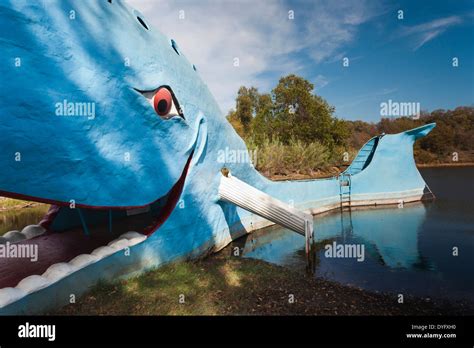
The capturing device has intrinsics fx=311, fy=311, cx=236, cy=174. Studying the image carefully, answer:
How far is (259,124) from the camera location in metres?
26.1

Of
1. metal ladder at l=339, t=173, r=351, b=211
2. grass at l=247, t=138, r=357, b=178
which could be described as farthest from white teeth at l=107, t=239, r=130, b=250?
grass at l=247, t=138, r=357, b=178

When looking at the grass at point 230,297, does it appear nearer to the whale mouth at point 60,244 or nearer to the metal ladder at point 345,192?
the whale mouth at point 60,244

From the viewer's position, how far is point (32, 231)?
5551mm

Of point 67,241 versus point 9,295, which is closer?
point 9,295

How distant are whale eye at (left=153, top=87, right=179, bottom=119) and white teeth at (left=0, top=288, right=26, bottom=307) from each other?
9.34ft

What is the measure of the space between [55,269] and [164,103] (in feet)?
9.01

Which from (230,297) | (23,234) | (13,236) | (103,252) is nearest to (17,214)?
(23,234)

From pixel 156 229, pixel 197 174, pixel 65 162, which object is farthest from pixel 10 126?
pixel 197 174

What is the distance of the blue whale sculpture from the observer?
10.3 feet

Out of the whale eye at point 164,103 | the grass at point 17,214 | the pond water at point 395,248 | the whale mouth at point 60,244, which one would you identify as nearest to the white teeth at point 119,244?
the whale mouth at point 60,244

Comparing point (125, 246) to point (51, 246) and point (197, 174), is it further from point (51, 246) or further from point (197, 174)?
point (197, 174)

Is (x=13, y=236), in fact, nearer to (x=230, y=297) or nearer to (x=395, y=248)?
(x=230, y=297)

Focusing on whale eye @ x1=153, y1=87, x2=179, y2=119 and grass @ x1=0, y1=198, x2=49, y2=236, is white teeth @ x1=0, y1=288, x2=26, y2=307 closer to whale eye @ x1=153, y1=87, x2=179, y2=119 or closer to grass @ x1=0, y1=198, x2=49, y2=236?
whale eye @ x1=153, y1=87, x2=179, y2=119

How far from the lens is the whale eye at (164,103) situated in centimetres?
473
